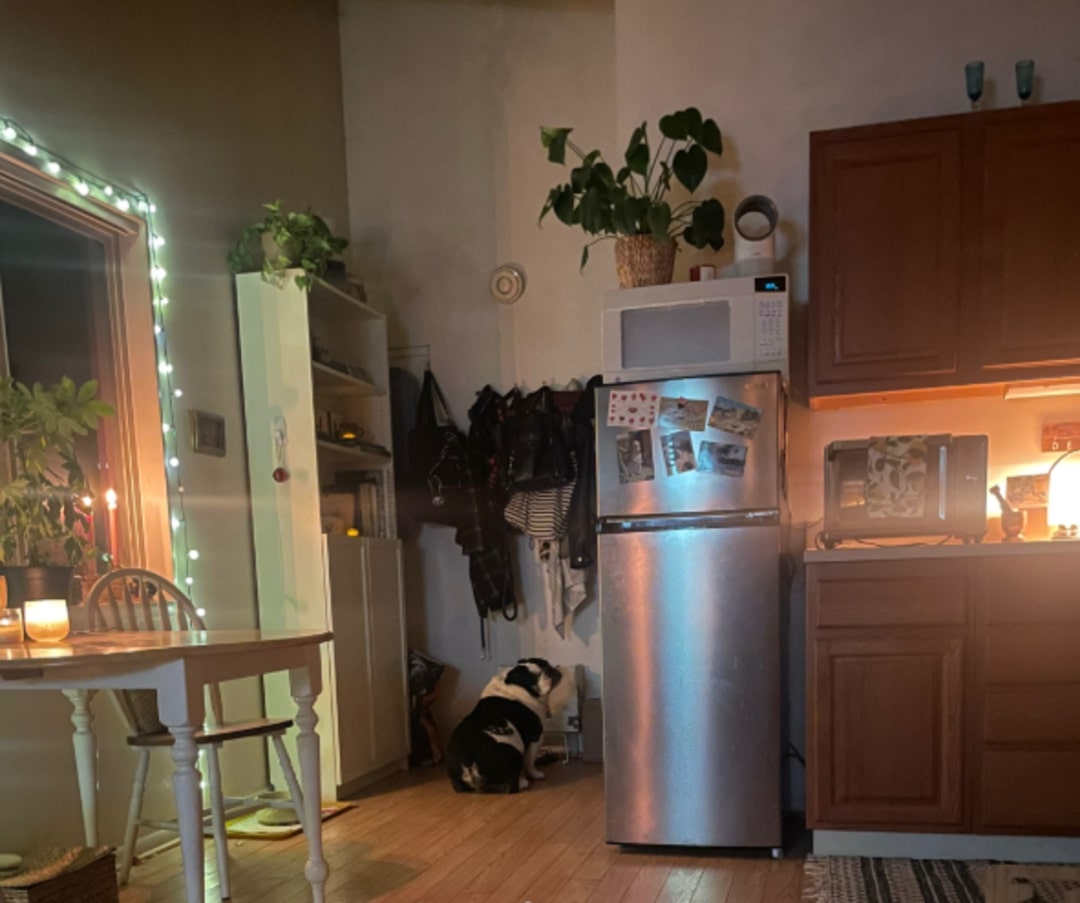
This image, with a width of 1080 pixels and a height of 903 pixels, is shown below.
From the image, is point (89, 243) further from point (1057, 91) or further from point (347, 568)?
point (1057, 91)

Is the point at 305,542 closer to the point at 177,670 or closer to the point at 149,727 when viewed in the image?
the point at 149,727

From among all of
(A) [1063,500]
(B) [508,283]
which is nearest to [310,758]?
(A) [1063,500]

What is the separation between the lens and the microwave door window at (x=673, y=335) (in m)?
2.62

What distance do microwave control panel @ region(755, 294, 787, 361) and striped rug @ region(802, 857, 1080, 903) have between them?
1.44 meters

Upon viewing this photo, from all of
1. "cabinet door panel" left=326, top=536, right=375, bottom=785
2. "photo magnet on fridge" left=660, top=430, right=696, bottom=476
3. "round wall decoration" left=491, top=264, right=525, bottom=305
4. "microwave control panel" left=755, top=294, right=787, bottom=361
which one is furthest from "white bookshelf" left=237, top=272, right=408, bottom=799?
"microwave control panel" left=755, top=294, right=787, bottom=361

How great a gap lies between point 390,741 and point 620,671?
53.1 inches

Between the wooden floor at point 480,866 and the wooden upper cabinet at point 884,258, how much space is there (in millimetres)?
1432

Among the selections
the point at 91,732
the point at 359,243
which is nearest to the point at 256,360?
the point at 359,243

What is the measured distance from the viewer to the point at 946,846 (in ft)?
7.45

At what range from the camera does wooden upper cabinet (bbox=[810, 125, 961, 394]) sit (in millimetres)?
2439

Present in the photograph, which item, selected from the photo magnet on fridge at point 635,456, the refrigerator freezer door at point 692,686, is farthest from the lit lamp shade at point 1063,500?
the photo magnet on fridge at point 635,456

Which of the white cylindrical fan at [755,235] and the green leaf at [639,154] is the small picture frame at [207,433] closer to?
the green leaf at [639,154]

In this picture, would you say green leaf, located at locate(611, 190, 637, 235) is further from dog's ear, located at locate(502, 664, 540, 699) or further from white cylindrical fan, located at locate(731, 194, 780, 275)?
dog's ear, located at locate(502, 664, 540, 699)

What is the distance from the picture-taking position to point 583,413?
3559 millimetres
